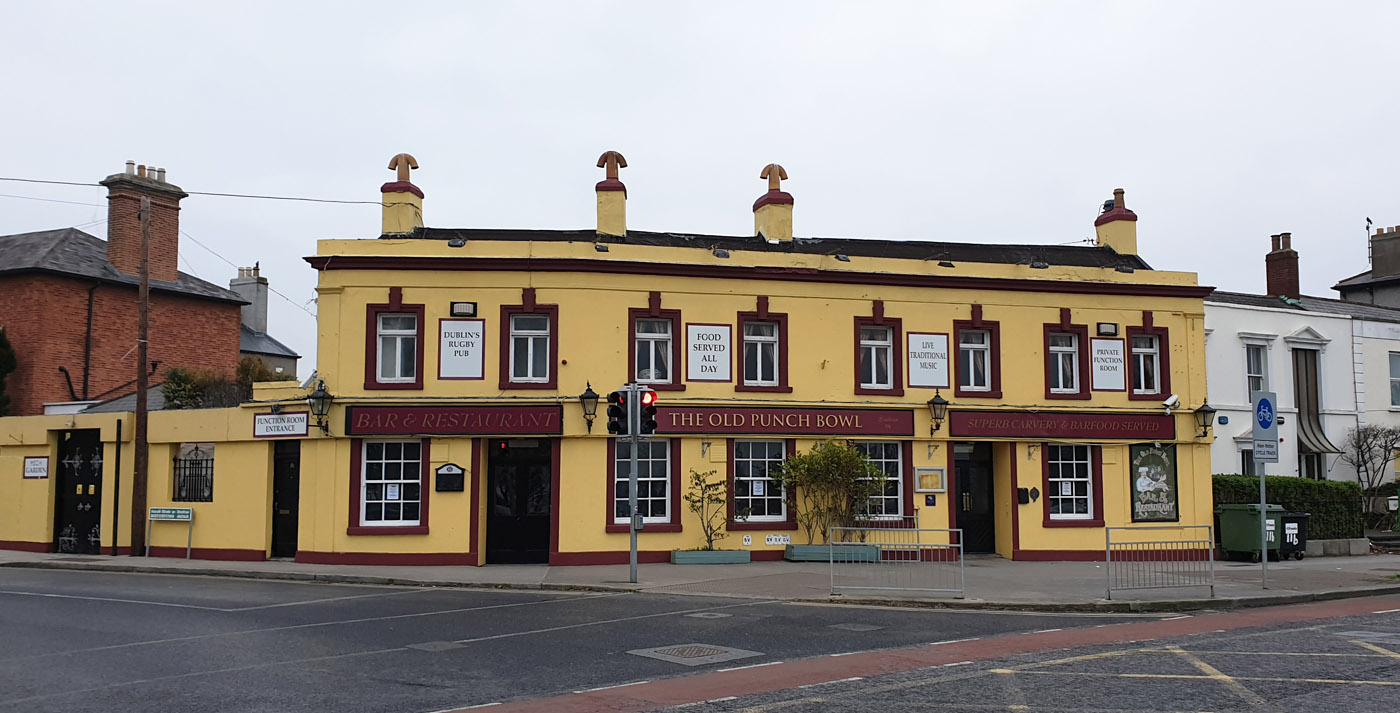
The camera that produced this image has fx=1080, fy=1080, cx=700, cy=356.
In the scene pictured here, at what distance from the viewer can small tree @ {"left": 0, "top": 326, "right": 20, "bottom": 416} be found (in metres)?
28.8

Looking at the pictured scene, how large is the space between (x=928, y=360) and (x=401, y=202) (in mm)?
11994

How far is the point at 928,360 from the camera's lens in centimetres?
2348

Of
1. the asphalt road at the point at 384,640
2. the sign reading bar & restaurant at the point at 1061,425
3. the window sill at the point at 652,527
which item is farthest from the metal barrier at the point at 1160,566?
the window sill at the point at 652,527

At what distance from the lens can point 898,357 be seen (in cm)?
2334

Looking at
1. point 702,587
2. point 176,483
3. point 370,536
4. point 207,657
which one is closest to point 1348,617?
point 702,587

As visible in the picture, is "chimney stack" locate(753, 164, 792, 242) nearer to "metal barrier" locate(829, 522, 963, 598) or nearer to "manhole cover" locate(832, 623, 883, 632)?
"metal barrier" locate(829, 522, 963, 598)

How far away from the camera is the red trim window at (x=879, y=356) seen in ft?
76.1

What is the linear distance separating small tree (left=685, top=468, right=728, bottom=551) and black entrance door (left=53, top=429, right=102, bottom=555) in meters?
13.6

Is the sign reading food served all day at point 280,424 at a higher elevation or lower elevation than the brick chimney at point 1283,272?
lower

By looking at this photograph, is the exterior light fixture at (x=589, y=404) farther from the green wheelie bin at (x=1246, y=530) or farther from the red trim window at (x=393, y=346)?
the green wheelie bin at (x=1246, y=530)

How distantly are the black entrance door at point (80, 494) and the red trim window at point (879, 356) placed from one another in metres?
17.3

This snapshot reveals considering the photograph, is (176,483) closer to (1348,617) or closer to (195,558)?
(195,558)

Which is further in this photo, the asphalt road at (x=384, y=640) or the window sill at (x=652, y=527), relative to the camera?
the window sill at (x=652, y=527)

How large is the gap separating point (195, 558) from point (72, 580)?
3.39 m
